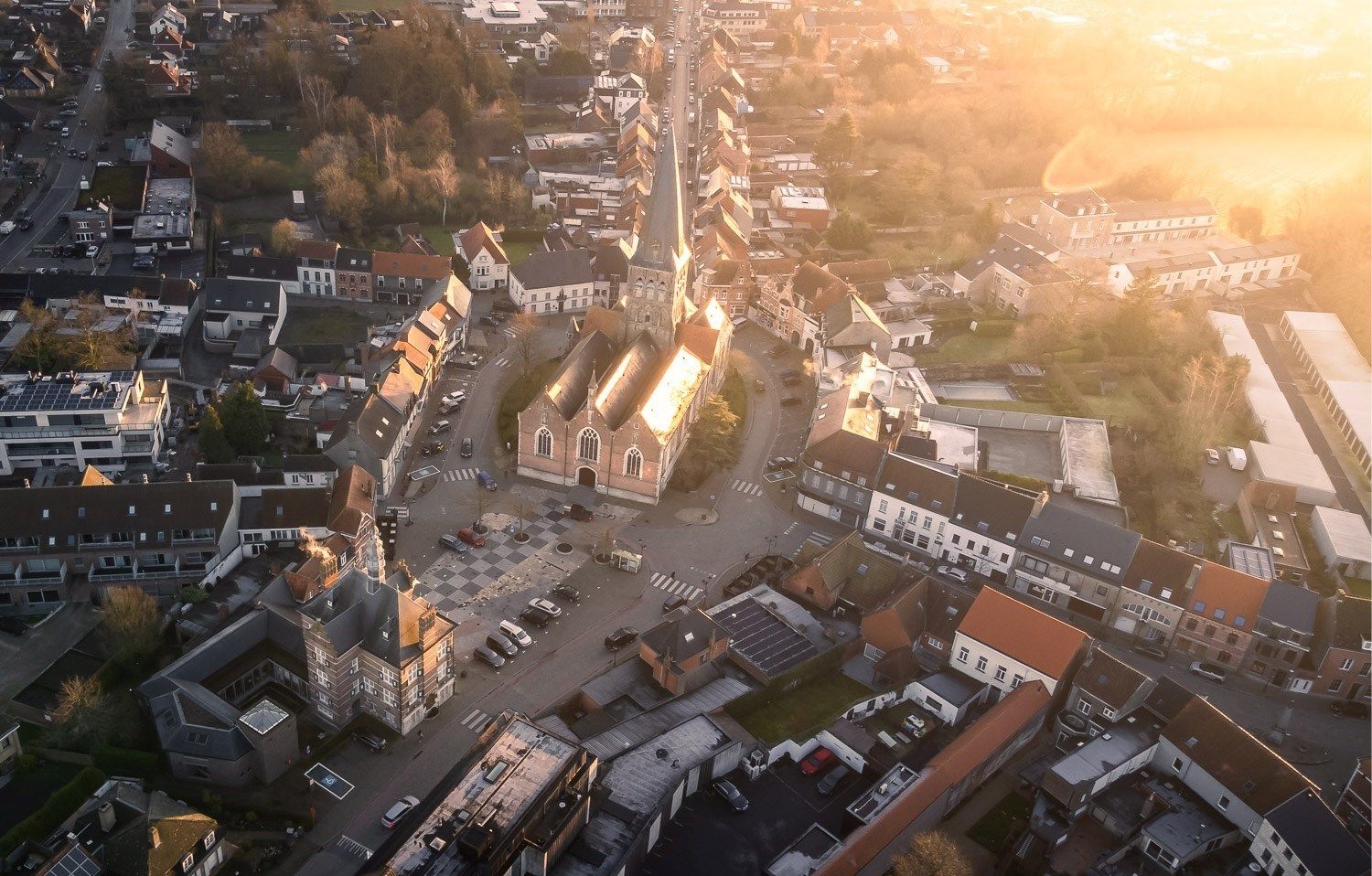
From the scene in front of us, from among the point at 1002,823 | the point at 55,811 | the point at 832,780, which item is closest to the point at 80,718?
the point at 55,811

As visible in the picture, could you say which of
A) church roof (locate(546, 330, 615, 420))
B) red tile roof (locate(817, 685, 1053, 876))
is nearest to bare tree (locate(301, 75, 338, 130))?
church roof (locate(546, 330, 615, 420))

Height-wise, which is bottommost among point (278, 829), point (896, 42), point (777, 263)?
point (278, 829)

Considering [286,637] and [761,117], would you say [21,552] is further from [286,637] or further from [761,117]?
[761,117]

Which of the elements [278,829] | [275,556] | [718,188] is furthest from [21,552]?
[718,188]

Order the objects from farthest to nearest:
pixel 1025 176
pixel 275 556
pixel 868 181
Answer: pixel 1025 176 → pixel 868 181 → pixel 275 556

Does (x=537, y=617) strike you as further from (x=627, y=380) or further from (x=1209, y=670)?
(x=1209, y=670)

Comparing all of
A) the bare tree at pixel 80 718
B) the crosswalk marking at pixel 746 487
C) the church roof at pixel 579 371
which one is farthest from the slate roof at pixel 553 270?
the bare tree at pixel 80 718
